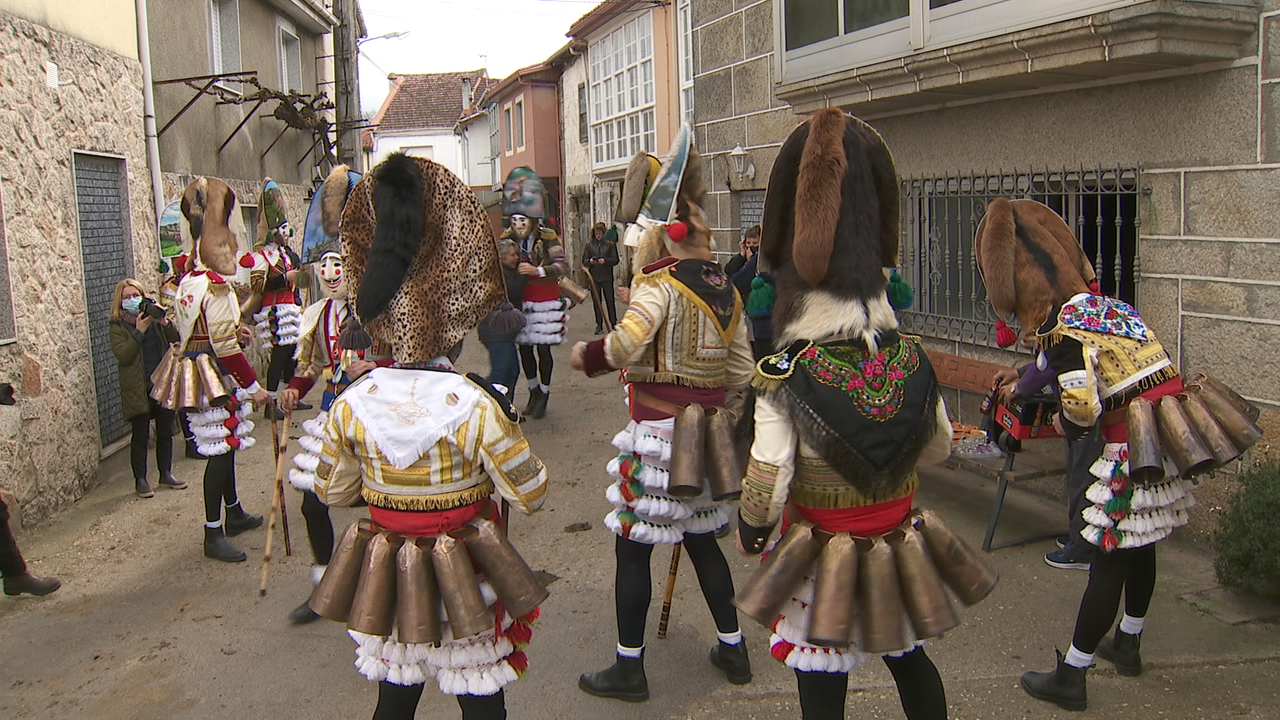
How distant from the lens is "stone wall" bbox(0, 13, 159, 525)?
6367mm

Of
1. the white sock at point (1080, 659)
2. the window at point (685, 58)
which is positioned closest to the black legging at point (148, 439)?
the white sock at point (1080, 659)

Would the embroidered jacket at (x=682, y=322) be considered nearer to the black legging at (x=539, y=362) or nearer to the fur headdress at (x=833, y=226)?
the fur headdress at (x=833, y=226)

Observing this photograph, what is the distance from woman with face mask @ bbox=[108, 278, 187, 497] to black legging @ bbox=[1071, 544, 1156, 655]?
6.30 meters

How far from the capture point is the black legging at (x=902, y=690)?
2.81m

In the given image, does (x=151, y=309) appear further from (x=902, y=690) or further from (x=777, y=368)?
(x=902, y=690)

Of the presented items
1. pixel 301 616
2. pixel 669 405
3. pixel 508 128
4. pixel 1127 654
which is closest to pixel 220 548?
pixel 301 616

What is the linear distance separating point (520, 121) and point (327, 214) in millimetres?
29033

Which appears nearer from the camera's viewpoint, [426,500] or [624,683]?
[426,500]

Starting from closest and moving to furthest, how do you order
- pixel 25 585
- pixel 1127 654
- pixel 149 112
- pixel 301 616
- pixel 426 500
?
pixel 426 500 → pixel 1127 654 → pixel 301 616 → pixel 25 585 → pixel 149 112

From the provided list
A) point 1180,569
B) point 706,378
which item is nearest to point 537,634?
point 706,378

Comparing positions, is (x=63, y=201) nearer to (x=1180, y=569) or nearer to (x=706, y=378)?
(x=706, y=378)

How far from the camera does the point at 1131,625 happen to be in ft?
13.1

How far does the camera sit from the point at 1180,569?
5.19 m

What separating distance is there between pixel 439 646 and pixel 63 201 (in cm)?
584
